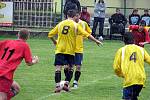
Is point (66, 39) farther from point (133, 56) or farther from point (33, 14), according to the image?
point (33, 14)

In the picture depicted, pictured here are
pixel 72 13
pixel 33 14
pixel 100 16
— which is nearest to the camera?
pixel 72 13

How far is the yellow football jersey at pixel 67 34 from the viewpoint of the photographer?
1448cm

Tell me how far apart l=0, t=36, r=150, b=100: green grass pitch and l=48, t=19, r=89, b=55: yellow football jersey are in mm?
1054

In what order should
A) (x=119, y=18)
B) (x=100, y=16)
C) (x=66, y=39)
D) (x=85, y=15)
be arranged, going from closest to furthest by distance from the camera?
1. (x=66, y=39)
2. (x=119, y=18)
3. (x=85, y=15)
4. (x=100, y=16)

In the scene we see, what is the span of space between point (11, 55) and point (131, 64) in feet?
6.96

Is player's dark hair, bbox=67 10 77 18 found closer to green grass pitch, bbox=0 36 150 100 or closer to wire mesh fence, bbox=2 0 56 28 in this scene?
green grass pitch, bbox=0 36 150 100

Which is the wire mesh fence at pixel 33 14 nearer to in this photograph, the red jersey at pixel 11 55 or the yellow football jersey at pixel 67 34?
the yellow football jersey at pixel 67 34

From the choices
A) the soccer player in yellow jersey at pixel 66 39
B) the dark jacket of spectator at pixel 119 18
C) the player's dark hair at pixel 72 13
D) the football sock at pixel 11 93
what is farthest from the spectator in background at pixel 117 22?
the football sock at pixel 11 93

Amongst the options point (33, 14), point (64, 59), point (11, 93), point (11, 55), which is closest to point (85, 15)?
point (33, 14)

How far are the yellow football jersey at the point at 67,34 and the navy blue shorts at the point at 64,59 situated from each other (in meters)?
0.11

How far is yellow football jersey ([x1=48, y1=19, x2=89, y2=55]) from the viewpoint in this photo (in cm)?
1448

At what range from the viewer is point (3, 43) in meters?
11.0

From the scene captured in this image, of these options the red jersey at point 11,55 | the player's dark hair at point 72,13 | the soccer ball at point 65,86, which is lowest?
the soccer ball at point 65,86

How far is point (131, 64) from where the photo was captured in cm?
1071
